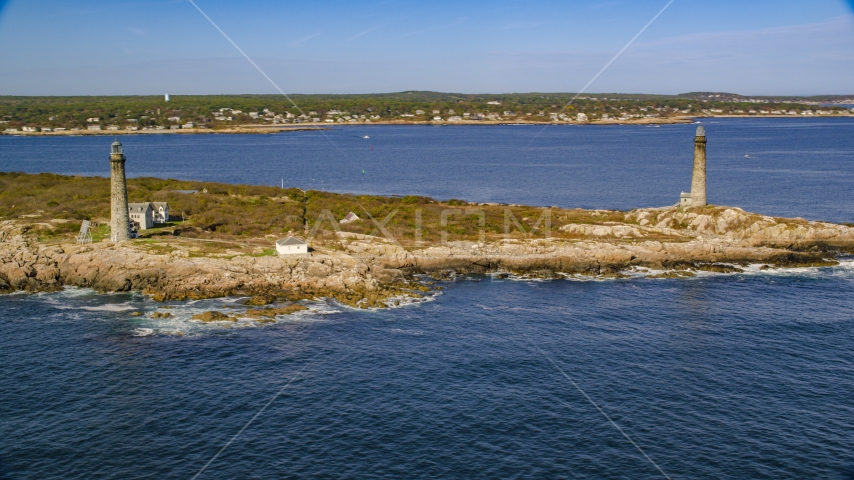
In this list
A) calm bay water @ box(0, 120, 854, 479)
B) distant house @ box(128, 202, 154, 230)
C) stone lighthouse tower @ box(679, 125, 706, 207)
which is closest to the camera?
calm bay water @ box(0, 120, 854, 479)

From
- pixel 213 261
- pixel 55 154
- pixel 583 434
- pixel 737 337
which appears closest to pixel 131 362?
pixel 213 261

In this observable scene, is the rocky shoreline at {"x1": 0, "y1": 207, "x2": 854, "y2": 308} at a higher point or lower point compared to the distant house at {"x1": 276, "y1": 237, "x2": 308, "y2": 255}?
lower

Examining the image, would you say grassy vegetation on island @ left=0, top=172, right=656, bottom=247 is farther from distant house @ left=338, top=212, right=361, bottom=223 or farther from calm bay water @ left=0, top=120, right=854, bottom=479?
calm bay water @ left=0, top=120, right=854, bottom=479

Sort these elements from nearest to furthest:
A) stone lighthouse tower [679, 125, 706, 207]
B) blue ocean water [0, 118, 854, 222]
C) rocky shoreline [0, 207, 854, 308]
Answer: rocky shoreline [0, 207, 854, 308], stone lighthouse tower [679, 125, 706, 207], blue ocean water [0, 118, 854, 222]

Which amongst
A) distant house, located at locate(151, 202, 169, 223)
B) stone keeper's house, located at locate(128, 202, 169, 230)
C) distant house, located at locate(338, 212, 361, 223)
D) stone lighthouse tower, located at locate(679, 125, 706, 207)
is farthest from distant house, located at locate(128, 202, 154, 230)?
stone lighthouse tower, located at locate(679, 125, 706, 207)

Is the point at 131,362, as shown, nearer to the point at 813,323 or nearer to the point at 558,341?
the point at 558,341

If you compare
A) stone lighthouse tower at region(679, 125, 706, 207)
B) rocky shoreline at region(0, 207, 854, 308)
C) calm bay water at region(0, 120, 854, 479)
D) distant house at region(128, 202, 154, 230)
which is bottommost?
calm bay water at region(0, 120, 854, 479)

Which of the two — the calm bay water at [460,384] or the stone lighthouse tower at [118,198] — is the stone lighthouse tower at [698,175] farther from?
the stone lighthouse tower at [118,198]

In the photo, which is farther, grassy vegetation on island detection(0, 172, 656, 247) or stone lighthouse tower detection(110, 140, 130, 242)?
grassy vegetation on island detection(0, 172, 656, 247)
